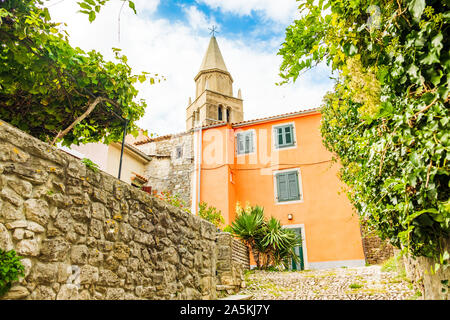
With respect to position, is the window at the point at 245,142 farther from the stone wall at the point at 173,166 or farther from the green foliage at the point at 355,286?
the green foliage at the point at 355,286

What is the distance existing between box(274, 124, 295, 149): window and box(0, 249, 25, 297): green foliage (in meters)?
12.3

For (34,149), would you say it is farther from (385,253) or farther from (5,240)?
(385,253)

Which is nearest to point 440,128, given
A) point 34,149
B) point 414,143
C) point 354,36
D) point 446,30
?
point 414,143

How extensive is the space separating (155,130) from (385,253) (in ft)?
32.2

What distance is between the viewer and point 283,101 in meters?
3.46

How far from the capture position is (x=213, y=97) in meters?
27.2

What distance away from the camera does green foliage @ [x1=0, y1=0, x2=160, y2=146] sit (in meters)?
3.04

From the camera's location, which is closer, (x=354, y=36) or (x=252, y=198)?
(x=354, y=36)

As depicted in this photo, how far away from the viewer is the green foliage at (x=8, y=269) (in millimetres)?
2101

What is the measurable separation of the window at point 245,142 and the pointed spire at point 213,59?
1651 cm

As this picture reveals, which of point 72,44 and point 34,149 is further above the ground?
point 72,44

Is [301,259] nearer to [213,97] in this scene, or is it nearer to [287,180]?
[287,180]

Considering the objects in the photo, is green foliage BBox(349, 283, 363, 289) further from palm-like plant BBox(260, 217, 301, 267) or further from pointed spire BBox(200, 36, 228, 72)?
pointed spire BBox(200, 36, 228, 72)

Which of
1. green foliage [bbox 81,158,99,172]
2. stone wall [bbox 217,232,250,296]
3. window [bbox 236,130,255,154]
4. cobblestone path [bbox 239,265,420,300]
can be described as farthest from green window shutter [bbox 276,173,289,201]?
green foliage [bbox 81,158,99,172]
